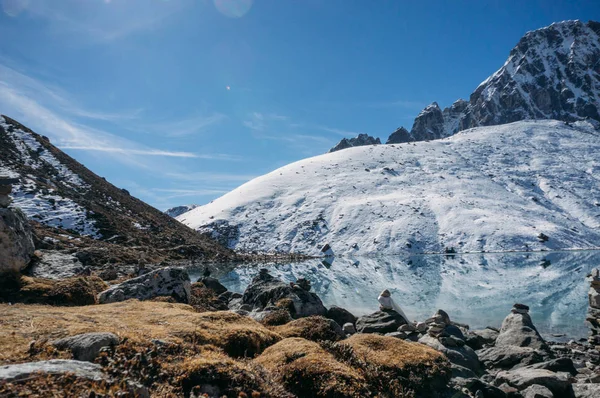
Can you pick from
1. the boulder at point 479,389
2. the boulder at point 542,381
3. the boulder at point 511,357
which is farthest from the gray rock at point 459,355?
the boulder at point 479,389

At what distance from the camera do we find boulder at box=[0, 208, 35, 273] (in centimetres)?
1606

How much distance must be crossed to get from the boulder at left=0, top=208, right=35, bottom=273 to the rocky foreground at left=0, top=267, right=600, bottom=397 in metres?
0.90

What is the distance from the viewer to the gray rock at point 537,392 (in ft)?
40.7

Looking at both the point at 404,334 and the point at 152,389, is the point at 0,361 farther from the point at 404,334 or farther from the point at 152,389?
the point at 404,334

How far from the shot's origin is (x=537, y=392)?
12.6m

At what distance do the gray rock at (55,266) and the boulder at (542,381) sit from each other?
2206 cm

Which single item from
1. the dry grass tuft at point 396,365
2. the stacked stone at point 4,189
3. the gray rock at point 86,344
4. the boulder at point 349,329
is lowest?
the boulder at point 349,329

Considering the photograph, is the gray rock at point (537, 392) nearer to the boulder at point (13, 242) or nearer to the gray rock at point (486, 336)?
the gray rock at point (486, 336)

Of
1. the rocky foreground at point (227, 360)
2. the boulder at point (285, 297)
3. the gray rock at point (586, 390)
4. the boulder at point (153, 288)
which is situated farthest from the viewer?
the boulder at point (285, 297)

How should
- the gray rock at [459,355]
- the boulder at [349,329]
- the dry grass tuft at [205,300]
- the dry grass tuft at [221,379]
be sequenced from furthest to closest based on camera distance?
the dry grass tuft at [205,300], the boulder at [349,329], the gray rock at [459,355], the dry grass tuft at [221,379]

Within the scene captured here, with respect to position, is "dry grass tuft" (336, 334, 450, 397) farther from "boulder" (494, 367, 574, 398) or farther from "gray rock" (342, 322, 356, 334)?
"gray rock" (342, 322, 356, 334)

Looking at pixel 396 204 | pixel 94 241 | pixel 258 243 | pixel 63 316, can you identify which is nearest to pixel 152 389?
pixel 63 316

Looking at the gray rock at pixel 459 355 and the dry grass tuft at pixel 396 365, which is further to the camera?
the gray rock at pixel 459 355

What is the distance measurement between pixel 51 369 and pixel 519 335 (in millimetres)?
23177
